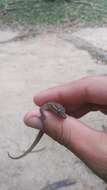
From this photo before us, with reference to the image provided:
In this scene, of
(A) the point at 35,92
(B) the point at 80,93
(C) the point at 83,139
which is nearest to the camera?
(C) the point at 83,139

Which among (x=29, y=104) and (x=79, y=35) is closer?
(x=29, y=104)

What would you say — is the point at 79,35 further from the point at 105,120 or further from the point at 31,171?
the point at 31,171

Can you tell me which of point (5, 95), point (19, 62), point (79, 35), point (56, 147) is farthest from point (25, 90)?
point (79, 35)

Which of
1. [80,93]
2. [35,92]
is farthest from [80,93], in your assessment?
[35,92]

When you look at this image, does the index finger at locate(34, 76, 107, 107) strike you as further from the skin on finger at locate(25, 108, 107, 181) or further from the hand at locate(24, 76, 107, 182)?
the skin on finger at locate(25, 108, 107, 181)

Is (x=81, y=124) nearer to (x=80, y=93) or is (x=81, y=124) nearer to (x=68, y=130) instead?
(x=68, y=130)

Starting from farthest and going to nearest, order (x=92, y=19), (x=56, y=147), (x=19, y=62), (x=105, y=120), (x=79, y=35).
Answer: (x=92, y=19)
(x=79, y=35)
(x=19, y=62)
(x=105, y=120)
(x=56, y=147)

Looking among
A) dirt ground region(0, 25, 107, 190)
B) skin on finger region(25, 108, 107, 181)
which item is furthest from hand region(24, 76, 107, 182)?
dirt ground region(0, 25, 107, 190)

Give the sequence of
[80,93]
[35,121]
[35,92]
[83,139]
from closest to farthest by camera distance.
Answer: [83,139] → [35,121] → [80,93] → [35,92]
